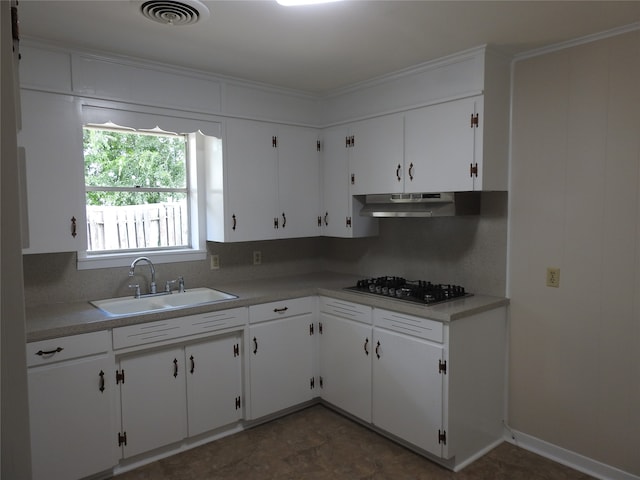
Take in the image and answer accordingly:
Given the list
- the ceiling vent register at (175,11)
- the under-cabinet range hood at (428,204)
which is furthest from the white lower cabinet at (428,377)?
the ceiling vent register at (175,11)

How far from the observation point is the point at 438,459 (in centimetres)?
267

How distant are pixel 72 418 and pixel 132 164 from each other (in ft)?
5.51

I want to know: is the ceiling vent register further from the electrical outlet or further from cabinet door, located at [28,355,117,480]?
the electrical outlet

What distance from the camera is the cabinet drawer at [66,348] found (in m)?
2.25

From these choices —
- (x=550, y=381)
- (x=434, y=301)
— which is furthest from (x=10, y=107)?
(x=550, y=381)

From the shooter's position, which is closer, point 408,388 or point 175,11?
point 175,11

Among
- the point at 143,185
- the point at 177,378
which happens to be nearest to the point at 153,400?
the point at 177,378

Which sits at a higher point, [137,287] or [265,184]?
[265,184]

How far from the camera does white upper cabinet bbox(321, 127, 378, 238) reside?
3.58m

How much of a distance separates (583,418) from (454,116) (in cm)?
194

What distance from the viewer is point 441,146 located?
9.43ft

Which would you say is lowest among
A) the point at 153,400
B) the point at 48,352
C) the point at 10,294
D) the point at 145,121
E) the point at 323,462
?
the point at 323,462

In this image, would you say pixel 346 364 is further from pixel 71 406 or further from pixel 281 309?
pixel 71 406

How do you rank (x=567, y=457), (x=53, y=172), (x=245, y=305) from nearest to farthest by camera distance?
(x=53, y=172) → (x=567, y=457) → (x=245, y=305)
